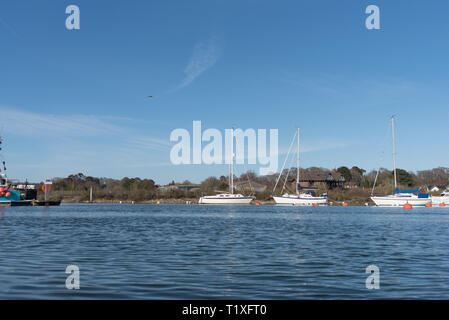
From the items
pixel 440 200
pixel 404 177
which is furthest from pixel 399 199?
pixel 404 177

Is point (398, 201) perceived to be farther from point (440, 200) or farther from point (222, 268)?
point (222, 268)

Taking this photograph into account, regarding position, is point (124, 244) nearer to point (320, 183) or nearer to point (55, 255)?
point (55, 255)

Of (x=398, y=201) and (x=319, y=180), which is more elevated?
(x=319, y=180)

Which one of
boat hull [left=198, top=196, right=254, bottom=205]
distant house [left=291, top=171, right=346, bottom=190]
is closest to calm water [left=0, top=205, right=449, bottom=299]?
boat hull [left=198, top=196, right=254, bottom=205]

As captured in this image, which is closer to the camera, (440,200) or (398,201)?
(398,201)

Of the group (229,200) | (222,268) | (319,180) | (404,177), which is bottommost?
(229,200)

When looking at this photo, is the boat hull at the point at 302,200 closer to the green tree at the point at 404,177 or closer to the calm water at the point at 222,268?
the green tree at the point at 404,177

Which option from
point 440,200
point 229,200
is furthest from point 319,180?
point 440,200

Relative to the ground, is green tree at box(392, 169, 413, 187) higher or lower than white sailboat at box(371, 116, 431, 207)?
higher

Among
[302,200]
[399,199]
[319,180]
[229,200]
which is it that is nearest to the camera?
[399,199]

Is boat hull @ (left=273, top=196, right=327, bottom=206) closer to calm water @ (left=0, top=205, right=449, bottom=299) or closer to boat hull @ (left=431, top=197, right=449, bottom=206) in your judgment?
boat hull @ (left=431, top=197, right=449, bottom=206)

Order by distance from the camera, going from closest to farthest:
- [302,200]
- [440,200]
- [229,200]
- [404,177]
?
[440,200] < [302,200] < [229,200] < [404,177]

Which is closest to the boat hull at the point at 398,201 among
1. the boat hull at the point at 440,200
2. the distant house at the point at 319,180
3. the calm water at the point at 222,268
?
the boat hull at the point at 440,200
